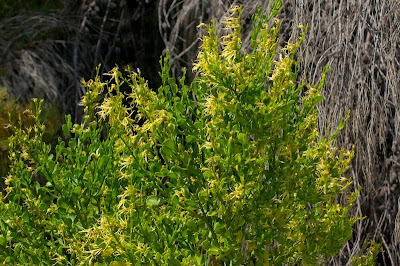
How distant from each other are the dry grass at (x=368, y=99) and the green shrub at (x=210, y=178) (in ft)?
1.97

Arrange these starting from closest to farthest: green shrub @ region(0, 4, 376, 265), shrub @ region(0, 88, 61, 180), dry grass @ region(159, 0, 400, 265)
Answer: green shrub @ region(0, 4, 376, 265) < dry grass @ region(159, 0, 400, 265) < shrub @ region(0, 88, 61, 180)

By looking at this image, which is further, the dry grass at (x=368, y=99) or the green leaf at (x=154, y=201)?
the dry grass at (x=368, y=99)

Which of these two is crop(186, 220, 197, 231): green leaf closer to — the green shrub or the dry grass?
the green shrub

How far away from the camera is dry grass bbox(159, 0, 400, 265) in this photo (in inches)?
88.6

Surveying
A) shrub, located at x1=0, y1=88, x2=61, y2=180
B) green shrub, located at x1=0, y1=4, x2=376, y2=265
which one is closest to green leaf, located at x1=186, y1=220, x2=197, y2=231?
green shrub, located at x1=0, y1=4, x2=376, y2=265

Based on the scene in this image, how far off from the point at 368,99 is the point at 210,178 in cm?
101

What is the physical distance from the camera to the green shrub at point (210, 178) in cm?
151

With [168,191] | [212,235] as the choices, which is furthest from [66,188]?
[212,235]

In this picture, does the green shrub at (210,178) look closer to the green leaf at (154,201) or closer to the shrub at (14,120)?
the green leaf at (154,201)

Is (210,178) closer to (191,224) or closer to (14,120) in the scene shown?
(191,224)

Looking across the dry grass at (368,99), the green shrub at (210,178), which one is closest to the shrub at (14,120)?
the green shrub at (210,178)

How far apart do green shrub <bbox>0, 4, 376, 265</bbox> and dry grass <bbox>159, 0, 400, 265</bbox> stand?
0.60 metres

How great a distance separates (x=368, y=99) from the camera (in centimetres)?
231

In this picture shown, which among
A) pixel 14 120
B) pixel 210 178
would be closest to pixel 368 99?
pixel 210 178
